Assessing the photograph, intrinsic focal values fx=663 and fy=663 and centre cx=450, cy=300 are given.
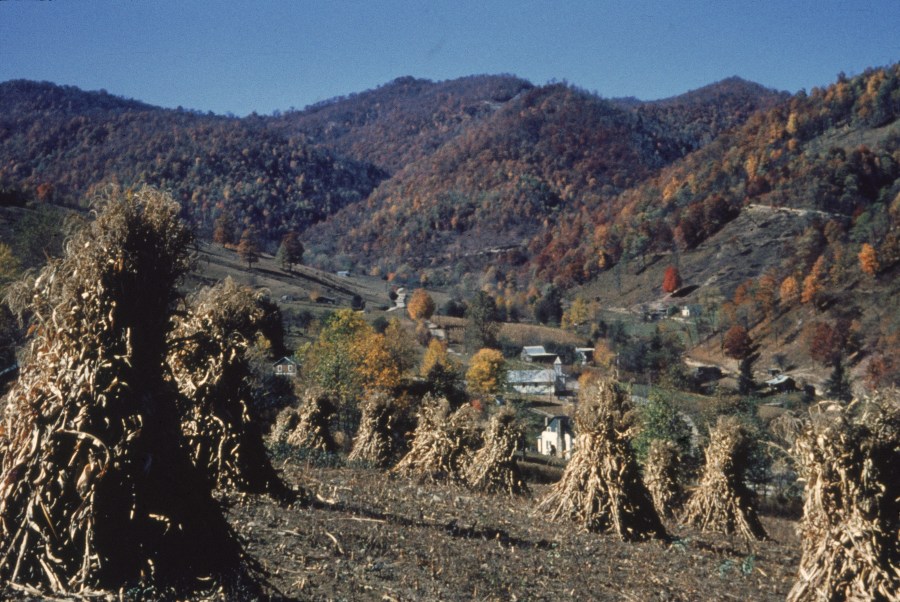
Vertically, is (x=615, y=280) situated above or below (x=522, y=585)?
above

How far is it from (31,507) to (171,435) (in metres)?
0.98

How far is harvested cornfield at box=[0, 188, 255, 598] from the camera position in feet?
15.0

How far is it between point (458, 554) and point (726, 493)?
966 cm

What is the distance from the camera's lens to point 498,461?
16.1m

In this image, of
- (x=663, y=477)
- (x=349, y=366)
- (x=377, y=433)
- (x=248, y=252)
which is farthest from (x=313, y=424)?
(x=248, y=252)

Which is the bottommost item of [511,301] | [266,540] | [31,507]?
[266,540]

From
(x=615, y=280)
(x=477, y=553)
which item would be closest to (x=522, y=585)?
(x=477, y=553)

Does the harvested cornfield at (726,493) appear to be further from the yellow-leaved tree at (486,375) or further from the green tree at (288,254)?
the green tree at (288,254)

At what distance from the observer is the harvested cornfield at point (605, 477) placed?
11.4 meters

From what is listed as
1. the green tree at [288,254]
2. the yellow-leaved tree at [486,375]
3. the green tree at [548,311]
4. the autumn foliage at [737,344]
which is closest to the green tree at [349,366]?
the yellow-leaved tree at [486,375]

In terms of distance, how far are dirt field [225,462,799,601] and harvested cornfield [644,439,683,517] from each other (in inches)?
138

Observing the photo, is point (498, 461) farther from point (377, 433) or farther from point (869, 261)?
point (869, 261)

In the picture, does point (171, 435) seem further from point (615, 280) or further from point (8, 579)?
point (615, 280)

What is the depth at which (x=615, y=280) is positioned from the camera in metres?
127
